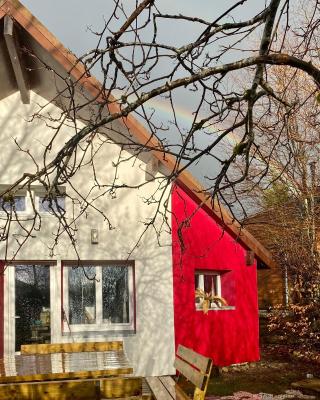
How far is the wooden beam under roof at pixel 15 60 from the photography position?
9859 millimetres

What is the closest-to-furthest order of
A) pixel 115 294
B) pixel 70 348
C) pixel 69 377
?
pixel 69 377 < pixel 70 348 < pixel 115 294

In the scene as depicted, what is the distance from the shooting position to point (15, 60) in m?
10.3

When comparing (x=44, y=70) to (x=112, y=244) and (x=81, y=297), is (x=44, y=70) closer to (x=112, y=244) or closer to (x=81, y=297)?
(x=112, y=244)

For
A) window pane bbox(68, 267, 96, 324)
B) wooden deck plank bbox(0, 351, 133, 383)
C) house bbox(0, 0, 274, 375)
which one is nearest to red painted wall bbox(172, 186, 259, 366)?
house bbox(0, 0, 274, 375)

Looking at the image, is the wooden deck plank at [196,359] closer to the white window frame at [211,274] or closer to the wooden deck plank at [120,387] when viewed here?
the wooden deck plank at [120,387]

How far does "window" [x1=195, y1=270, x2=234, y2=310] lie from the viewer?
12.1 meters

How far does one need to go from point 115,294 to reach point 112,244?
93 centimetres

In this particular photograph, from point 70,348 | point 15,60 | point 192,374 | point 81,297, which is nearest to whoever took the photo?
point 192,374

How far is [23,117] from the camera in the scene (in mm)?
10875

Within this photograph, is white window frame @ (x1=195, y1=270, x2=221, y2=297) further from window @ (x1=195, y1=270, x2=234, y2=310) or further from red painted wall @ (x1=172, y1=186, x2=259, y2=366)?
red painted wall @ (x1=172, y1=186, x2=259, y2=366)

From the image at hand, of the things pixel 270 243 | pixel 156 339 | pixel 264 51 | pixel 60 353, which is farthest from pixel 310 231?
pixel 264 51

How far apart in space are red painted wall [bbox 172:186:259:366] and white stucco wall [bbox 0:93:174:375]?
0.30 metres

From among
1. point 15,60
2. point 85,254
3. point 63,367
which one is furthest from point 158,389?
point 15,60

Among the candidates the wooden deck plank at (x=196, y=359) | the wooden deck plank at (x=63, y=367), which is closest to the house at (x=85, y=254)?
the wooden deck plank at (x=63, y=367)
